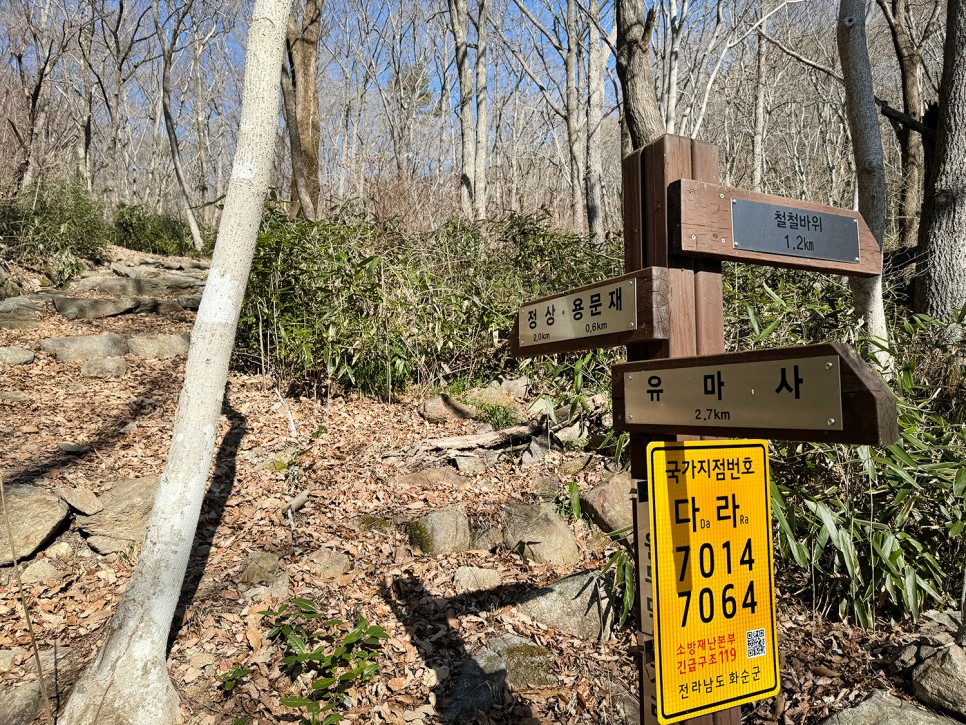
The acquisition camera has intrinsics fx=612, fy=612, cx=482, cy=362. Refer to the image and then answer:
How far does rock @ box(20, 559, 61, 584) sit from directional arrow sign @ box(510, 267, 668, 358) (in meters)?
2.99

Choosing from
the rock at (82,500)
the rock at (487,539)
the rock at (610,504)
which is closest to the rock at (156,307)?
the rock at (82,500)

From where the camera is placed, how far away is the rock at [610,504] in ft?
12.7

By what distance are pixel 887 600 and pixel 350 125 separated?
24782 millimetres

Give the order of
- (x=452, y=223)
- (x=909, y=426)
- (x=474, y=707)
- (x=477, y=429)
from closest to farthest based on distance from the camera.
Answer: (x=474, y=707), (x=909, y=426), (x=477, y=429), (x=452, y=223)

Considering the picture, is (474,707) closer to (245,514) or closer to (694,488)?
(694,488)

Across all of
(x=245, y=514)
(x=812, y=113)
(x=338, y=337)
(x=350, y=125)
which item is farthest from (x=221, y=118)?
(x=245, y=514)

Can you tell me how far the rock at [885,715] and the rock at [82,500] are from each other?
4.01 meters

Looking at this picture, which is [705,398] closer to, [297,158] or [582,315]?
[582,315]

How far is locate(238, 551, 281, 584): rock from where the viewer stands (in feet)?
11.4

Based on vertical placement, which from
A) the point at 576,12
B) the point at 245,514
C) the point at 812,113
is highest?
the point at 812,113

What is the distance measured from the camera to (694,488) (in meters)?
1.52

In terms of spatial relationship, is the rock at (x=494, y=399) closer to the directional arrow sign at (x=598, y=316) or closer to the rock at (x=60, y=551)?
the rock at (x=60, y=551)

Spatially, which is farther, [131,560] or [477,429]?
[477,429]

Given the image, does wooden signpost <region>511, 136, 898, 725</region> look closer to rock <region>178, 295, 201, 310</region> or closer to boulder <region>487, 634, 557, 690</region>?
boulder <region>487, 634, 557, 690</region>
